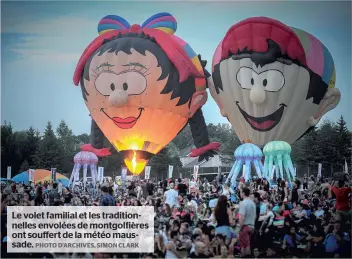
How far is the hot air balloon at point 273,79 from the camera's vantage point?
2286cm

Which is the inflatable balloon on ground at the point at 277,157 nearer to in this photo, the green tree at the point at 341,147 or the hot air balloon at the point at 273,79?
the hot air balloon at the point at 273,79

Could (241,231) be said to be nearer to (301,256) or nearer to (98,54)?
(301,256)

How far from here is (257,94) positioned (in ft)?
74.7

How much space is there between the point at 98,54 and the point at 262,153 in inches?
296

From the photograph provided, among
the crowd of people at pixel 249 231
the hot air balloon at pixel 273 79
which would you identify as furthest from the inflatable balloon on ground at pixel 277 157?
the crowd of people at pixel 249 231

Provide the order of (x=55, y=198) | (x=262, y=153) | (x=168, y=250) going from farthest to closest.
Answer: (x=262, y=153) < (x=55, y=198) < (x=168, y=250)

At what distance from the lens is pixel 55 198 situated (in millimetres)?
13781

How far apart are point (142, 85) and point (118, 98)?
40.9 inches

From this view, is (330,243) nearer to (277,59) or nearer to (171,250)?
(171,250)

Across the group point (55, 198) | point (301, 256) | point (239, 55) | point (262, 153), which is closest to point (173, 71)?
point (239, 55)

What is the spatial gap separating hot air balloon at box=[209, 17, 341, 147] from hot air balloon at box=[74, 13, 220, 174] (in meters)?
1.55

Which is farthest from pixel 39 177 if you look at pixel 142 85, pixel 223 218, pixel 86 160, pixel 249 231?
pixel 249 231

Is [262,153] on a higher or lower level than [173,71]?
lower

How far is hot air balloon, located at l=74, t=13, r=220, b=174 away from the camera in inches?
953
